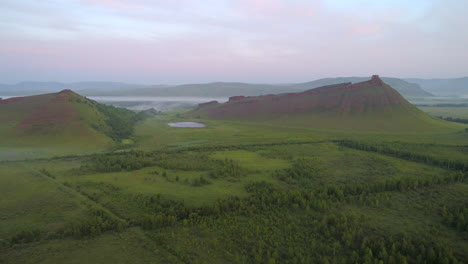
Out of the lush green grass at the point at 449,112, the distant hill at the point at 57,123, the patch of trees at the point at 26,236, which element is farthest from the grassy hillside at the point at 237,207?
the lush green grass at the point at 449,112

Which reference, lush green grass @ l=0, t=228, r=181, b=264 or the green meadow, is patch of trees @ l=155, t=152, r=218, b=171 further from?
lush green grass @ l=0, t=228, r=181, b=264

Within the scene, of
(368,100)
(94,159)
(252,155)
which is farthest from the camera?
(368,100)

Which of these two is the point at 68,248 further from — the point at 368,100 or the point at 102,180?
the point at 368,100

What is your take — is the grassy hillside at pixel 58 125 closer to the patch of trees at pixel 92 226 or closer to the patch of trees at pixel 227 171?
the patch of trees at pixel 227 171

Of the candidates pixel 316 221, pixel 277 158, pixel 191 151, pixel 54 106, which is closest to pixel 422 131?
pixel 277 158

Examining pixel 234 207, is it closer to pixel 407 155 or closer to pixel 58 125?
pixel 407 155

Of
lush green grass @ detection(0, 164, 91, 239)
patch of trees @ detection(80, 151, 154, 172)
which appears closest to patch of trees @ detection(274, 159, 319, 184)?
patch of trees @ detection(80, 151, 154, 172)

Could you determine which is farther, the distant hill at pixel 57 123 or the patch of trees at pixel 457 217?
the distant hill at pixel 57 123
